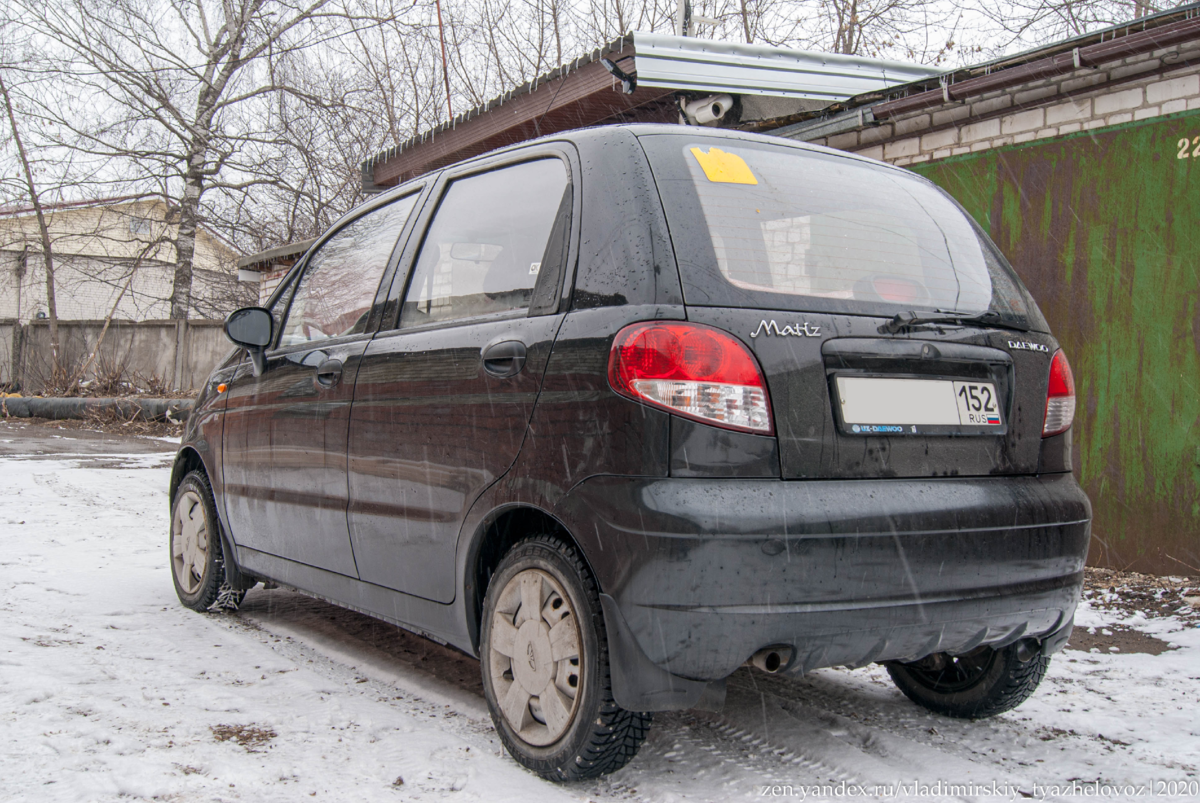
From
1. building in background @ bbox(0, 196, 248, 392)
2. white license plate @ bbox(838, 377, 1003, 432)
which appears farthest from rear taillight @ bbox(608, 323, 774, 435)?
building in background @ bbox(0, 196, 248, 392)

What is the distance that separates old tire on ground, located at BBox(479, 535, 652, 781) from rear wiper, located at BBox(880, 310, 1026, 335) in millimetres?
994

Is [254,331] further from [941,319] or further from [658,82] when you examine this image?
[658,82]

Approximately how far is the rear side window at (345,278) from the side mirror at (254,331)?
86 mm

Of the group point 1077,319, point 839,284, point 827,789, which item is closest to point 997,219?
point 1077,319

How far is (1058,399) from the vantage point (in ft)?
9.05

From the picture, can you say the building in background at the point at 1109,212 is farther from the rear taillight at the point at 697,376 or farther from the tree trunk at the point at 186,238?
the tree trunk at the point at 186,238

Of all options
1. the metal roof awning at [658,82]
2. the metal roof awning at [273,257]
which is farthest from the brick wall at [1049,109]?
the metal roof awning at [273,257]

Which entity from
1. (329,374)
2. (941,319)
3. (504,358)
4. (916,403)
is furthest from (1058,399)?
(329,374)

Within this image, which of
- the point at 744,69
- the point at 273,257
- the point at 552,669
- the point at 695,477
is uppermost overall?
the point at 744,69

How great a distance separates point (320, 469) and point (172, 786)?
1.28 m

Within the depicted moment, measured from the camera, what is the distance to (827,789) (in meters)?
2.56

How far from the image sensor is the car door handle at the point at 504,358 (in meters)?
2.64

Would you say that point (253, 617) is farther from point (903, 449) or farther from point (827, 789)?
point (903, 449)

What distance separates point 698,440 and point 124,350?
2145 cm
